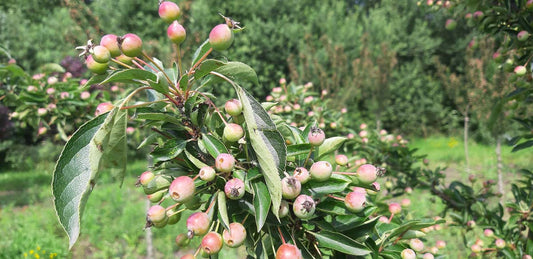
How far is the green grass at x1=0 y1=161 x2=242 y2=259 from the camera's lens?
9.71 feet

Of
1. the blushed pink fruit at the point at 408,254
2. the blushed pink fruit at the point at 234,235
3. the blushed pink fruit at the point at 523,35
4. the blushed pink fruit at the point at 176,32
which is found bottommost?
the blushed pink fruit at the point at 408,254

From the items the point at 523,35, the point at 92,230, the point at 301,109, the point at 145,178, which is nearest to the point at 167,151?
the point at 145,178

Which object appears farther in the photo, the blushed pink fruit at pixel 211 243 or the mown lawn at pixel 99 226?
the mown lawn at pixel 99 226

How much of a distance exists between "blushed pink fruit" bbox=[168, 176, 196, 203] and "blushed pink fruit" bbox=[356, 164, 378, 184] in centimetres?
29

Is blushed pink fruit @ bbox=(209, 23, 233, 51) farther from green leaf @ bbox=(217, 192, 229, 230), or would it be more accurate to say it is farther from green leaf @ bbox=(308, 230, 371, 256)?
green leaf @ bbox=(308, 230, 371, 256)

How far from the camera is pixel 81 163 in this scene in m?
0.49

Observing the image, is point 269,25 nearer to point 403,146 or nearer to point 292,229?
point 403,146

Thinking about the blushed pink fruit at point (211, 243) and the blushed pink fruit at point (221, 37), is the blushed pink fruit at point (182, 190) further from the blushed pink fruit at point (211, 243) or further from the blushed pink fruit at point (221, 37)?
the blushed pink fruit at point (221, 37)

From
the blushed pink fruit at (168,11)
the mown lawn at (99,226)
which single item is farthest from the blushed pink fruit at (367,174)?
the mown lawn at (99,226)

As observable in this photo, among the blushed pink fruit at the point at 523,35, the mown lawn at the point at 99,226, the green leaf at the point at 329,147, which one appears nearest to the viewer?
the green leaf at the point at 329,147

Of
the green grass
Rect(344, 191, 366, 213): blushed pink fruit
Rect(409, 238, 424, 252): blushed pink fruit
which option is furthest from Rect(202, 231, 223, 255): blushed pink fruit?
the green grass

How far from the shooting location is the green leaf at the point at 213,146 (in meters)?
0.60

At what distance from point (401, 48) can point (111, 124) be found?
11.3 metres

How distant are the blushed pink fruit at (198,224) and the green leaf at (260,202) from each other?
0.08 metres
